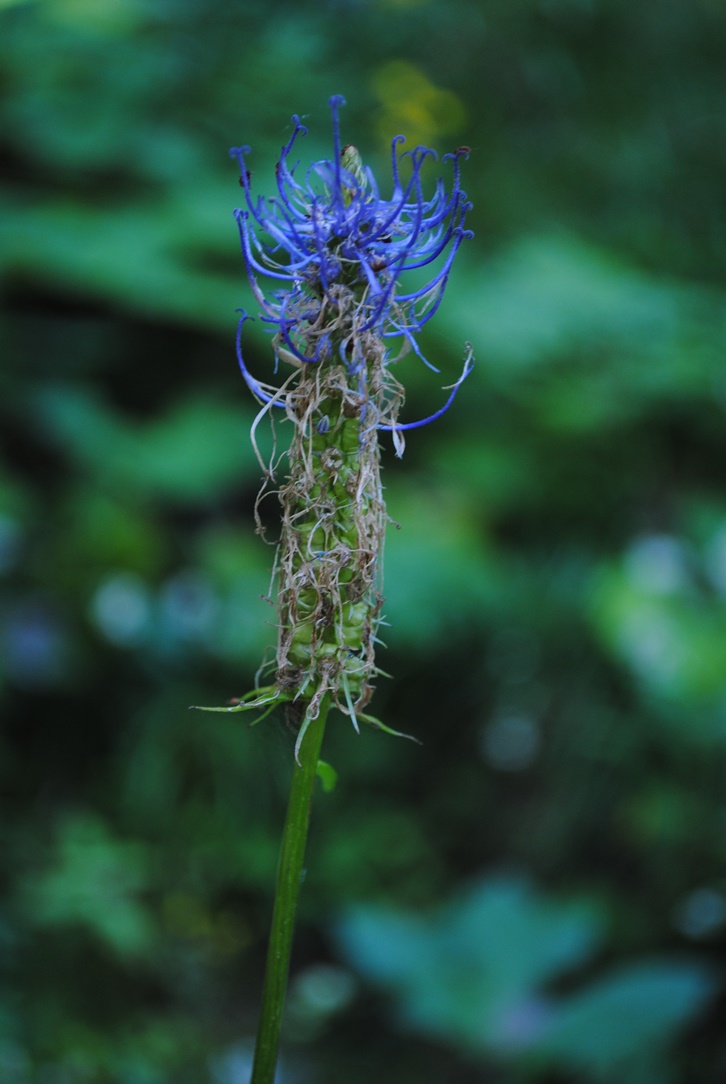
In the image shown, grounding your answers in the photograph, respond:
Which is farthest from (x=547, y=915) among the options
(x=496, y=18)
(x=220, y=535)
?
(x=496, y=18)

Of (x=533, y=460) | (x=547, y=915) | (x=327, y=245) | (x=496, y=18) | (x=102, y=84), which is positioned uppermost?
(x=496, y=18)

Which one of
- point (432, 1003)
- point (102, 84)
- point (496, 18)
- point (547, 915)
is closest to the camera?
point (432, 1003)

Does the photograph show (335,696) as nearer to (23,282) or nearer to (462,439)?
(462,439)

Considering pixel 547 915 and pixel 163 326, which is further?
pixel 163 326

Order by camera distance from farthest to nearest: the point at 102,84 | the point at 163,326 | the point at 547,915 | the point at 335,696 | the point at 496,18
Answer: the point at 496,18
the point at 163,326
the point at 102,84
the point at 547,915
the point at 335,696

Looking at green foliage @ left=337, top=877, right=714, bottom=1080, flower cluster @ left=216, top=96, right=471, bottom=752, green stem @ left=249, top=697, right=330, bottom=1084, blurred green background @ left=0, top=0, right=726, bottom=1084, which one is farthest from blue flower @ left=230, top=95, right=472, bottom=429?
green foliage @ left=337, top=877, right=714, bottom=1080

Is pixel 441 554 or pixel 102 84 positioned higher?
pixel 102 84

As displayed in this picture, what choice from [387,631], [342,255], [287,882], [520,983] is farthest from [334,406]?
[387,631]
